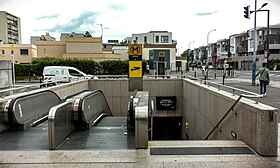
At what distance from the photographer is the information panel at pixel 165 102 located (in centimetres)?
1660

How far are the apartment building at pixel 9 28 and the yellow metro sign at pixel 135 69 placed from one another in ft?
259

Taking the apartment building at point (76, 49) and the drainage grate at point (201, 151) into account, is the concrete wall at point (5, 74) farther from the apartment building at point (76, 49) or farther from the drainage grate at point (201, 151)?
the apartment building at point (76, 49)

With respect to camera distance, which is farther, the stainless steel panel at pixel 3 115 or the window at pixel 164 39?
the window at pixel 164 39

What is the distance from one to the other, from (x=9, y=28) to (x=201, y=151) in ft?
337

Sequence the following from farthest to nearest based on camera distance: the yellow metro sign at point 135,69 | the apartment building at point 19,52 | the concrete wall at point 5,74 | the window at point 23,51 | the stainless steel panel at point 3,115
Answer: the window at point 23,51 → the apartment building at point 19,52 → the yellow metro sign at point 135,69 → the concrete wall at point 5,74 → the stainless steel panel at point 3,115

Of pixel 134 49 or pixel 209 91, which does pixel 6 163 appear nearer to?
pixel 209 91

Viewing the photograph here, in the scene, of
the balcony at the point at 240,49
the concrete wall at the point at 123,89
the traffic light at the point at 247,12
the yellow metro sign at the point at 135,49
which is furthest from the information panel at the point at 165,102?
the balcony at the point at 240,49

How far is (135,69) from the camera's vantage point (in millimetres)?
10922

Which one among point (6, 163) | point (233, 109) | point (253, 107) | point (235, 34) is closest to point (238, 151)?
point (253, 107)

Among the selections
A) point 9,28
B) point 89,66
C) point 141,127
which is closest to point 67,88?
point 141,127

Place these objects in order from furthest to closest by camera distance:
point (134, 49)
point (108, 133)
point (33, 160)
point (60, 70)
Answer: point (60, 70), point (134, 49), point (108, 133), point (33, 160)

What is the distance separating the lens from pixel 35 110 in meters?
8.12

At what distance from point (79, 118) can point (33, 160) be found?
293cm

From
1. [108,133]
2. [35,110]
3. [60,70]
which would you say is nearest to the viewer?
[108,133]
